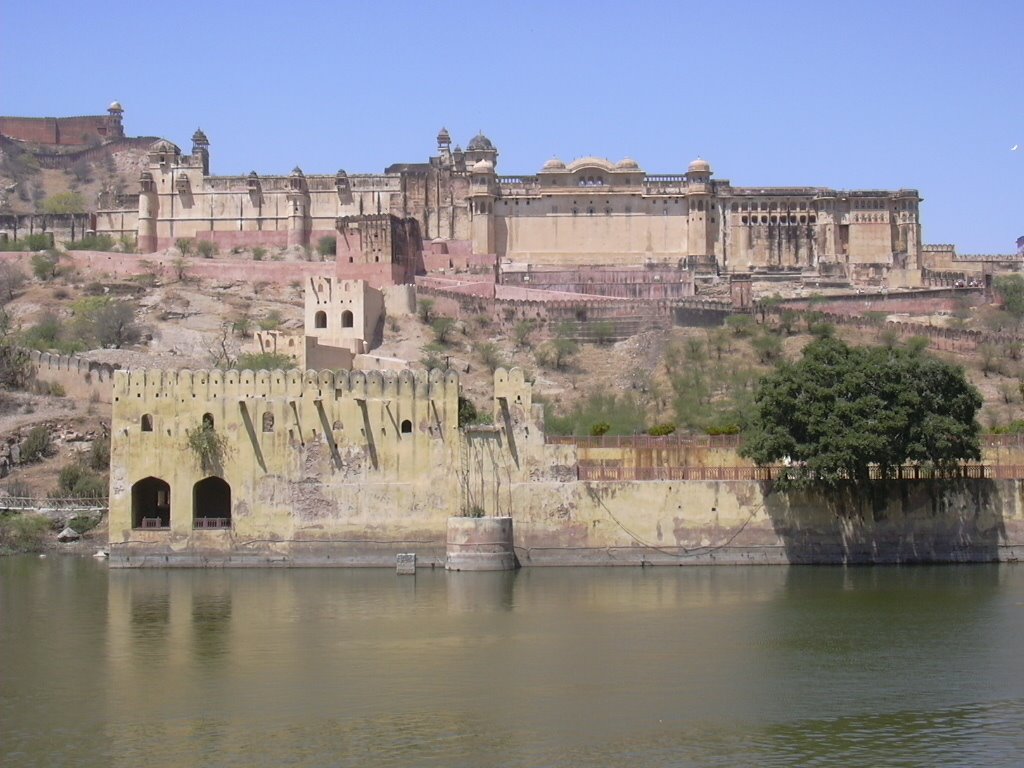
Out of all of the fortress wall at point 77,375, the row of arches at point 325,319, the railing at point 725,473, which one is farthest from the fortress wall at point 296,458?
the row of arches at point 325,319

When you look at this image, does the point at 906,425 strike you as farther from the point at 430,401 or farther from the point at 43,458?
the point at 43,458

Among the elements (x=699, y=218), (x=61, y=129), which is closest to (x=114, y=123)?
(x=61, y=129)

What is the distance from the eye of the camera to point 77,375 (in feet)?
154

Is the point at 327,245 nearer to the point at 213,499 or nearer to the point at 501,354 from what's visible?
the point at 501,354

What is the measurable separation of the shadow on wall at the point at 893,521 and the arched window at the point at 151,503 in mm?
11634

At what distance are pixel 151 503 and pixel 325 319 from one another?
1903 centimetres

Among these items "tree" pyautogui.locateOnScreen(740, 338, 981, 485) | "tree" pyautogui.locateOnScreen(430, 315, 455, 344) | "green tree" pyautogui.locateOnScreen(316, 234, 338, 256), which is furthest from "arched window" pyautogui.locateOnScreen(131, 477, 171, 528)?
"green tree" pyautogui.locateOnScreen(316, 234, 338, 256)

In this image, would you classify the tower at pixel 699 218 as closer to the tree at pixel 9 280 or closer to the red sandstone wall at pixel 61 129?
the tree at pixel 9 280

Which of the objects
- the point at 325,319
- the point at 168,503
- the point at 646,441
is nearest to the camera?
the point at 646,441

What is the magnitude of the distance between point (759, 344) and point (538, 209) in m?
18.4

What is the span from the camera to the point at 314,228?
71.7 meters

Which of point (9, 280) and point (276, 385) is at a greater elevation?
point (9, 280)

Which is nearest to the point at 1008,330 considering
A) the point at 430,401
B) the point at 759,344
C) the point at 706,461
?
the point at 759,344

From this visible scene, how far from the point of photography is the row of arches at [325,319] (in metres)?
53.4
